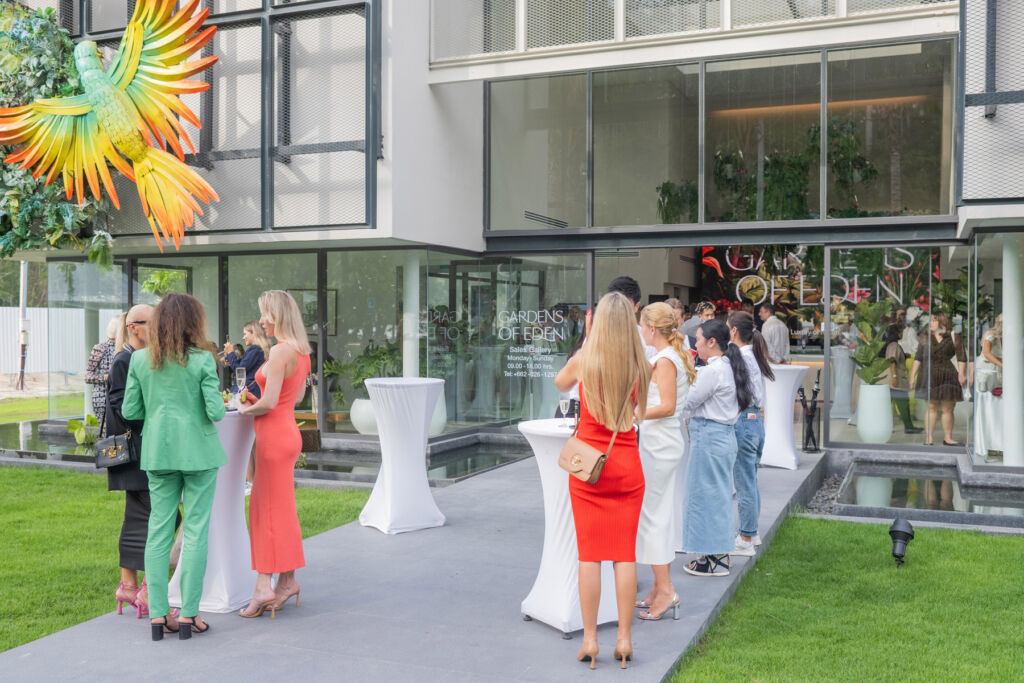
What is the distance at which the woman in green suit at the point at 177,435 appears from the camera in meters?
4.55

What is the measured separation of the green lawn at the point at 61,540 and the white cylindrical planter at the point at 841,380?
6034mm

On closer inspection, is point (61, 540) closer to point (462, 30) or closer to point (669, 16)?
point (462, 30)

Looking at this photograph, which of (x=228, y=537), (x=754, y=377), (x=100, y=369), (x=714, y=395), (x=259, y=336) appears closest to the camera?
(x=228, y=537)

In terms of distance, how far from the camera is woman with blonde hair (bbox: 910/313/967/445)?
10.6m

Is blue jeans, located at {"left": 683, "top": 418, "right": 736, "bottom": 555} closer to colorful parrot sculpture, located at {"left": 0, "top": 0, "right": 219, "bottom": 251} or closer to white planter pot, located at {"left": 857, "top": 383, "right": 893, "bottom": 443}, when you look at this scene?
white planter pot, located at {"left": 857, "top": 383, "right": 893, "bottom": 443}

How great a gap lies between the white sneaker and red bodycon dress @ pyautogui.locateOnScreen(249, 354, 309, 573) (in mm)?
3026

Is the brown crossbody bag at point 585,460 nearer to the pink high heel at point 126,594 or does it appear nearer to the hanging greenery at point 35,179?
the pink high heel at point 126,594

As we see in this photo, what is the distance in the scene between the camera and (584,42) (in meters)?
10.8

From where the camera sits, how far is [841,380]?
11.4 m

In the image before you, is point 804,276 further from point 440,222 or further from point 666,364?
point 666,364

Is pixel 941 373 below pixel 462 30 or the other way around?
below

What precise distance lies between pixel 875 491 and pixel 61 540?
7.46 meters

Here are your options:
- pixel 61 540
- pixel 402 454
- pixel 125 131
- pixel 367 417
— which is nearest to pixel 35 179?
pixel 125 131

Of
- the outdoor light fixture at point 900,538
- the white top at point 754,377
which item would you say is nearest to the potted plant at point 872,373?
the white top at point 754,377
